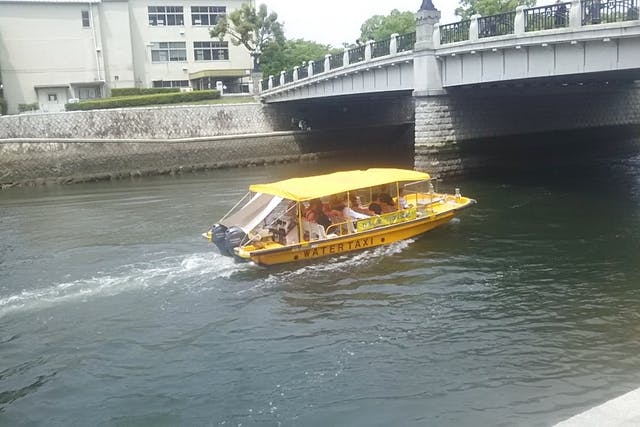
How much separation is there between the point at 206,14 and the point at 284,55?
8736 millimetres

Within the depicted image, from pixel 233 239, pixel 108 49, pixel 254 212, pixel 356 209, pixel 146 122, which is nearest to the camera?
pixel 233 239

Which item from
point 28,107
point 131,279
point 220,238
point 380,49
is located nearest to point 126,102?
point 28,107

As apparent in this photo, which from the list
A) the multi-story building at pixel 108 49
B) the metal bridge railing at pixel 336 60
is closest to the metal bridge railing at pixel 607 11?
the metal bridge railing at pixel 336 60

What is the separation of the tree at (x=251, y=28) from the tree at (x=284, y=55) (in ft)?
3.10

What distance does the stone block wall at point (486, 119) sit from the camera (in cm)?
2917

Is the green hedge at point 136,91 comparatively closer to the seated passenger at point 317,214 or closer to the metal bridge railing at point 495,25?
the metal bridge railing at point 495,25

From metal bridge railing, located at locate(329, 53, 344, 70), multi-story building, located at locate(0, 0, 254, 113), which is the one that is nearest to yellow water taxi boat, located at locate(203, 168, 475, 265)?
metal bridge railing, located at locate(329, 53, 344, 70)

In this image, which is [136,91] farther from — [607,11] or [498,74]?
[607,11]

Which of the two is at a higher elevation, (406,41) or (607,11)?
(406,41)

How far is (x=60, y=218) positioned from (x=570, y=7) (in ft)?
68.3

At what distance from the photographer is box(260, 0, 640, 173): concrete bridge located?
20359mm

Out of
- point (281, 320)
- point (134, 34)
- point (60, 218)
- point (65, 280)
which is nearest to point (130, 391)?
point (281, 320)

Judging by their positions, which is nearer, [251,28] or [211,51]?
[251,28]

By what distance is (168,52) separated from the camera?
61.7 meters
